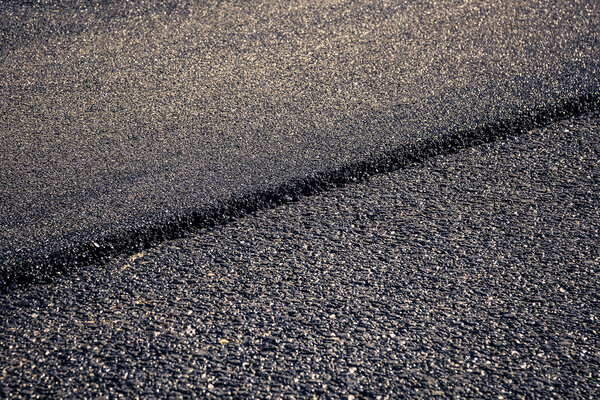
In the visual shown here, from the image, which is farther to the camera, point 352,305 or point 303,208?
point 303,208

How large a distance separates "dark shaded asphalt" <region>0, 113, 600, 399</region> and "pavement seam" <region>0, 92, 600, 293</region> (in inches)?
2.4

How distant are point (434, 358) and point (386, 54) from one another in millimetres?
2470

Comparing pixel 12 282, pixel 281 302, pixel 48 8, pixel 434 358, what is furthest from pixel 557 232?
pixel 48 8

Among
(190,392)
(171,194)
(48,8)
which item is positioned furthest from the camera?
(48,8)

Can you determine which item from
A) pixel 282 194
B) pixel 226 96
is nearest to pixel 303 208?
pixel 282 194

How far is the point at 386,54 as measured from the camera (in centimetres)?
398

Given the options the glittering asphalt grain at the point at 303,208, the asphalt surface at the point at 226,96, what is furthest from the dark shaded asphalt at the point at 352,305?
the asphalt surface at the point at 226,96

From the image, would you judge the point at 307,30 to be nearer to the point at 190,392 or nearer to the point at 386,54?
the point at 386,54

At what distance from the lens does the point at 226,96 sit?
359 cm

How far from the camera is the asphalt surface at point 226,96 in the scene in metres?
2.73

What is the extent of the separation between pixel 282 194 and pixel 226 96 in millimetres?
1052

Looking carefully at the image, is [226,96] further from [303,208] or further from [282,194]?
[303,208]

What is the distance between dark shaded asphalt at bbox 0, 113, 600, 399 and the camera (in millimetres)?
1932

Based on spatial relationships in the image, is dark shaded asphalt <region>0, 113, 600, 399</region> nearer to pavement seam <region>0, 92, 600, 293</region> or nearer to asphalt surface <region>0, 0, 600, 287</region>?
pavement seam <region>0, 92, 600, 293</region>
